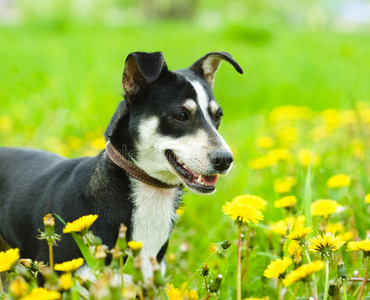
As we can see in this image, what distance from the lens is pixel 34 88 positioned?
684 cm

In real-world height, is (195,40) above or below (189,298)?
above

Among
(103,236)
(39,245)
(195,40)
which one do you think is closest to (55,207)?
(39,245)

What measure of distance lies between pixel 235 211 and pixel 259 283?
0.62 meters

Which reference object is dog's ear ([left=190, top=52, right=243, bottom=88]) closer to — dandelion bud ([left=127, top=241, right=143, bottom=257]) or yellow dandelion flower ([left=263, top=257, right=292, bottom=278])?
yellow dandelion flower ([left=263, top=257, right=292, bottom=278])

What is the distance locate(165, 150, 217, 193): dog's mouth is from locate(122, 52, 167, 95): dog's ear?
0.39m

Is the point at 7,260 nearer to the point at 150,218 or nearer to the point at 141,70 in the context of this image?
the point at 150,218

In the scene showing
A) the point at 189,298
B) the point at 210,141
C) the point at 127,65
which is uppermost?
the point at 127,65

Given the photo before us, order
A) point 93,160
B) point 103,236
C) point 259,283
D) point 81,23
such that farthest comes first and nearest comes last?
point 81,23
point 93,160
point 259,283
point 103,236

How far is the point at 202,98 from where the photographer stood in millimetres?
2482

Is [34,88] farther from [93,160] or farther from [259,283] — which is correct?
[259,283]

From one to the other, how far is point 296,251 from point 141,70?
3.67 feet

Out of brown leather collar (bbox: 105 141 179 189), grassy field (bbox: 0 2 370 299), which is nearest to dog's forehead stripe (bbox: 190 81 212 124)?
brown leather collar (bbox: 105 141 179 189)

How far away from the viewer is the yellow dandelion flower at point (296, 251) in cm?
180

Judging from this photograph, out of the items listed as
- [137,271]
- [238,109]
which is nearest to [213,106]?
[137,271]
